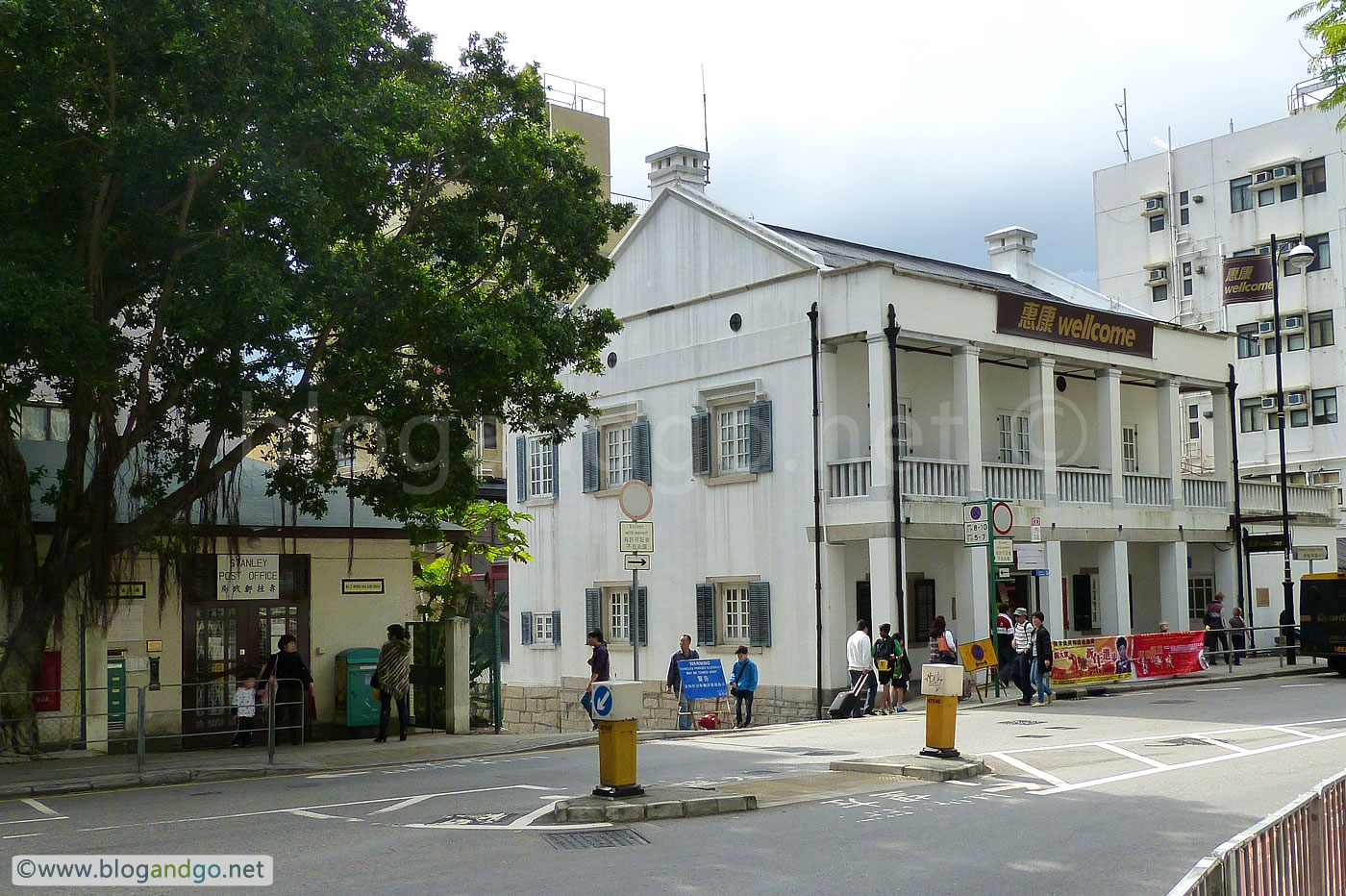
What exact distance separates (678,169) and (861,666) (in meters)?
14.3

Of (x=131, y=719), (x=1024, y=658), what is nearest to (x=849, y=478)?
(x=1024, y=658)

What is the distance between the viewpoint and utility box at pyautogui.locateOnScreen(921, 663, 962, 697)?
13906 mm

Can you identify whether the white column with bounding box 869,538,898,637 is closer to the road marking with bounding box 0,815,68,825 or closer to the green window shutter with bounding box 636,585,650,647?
the green window shutter with bounding box 636,585,650,647

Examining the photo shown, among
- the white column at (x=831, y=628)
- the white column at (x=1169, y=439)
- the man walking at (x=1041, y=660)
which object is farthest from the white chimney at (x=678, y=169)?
the man walking at (x=1041, y=660)

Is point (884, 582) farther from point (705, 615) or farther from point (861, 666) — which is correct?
point (705, 615)

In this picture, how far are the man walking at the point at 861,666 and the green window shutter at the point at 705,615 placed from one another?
6127 millimetres

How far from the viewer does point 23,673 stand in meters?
17.4

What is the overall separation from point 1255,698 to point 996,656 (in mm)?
4475

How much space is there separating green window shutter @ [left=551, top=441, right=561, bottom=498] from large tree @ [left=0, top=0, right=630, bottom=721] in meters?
14.5

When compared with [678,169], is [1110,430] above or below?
below

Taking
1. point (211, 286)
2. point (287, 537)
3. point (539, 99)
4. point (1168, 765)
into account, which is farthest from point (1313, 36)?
point (287, 537)

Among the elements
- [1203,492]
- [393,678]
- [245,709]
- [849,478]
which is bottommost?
[245,709]

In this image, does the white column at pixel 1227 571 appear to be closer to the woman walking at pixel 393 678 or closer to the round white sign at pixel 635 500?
the round white sign at pixel 635 500

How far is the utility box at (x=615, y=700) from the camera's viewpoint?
1155cm
